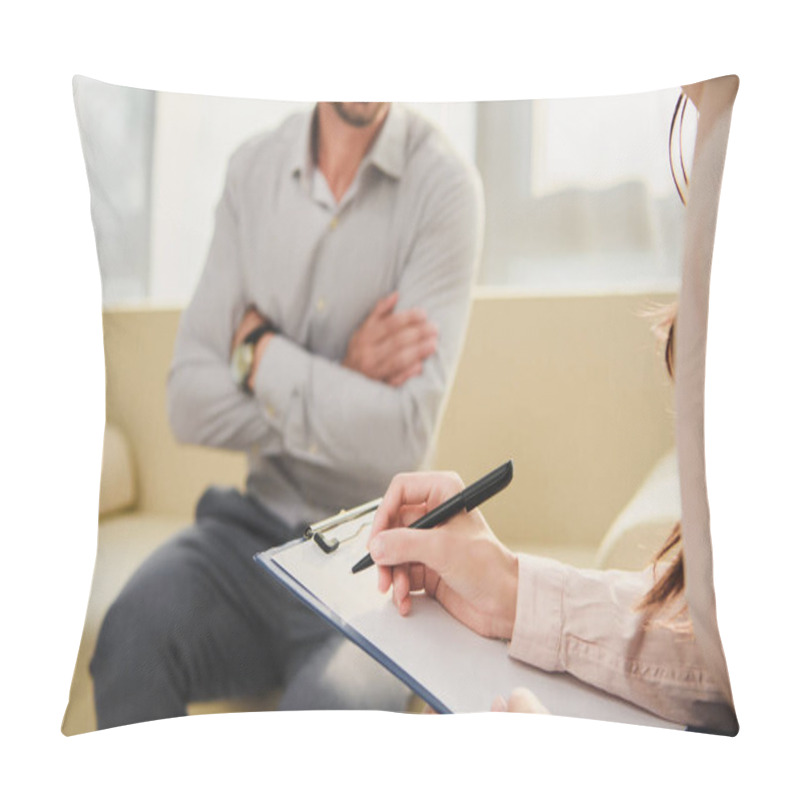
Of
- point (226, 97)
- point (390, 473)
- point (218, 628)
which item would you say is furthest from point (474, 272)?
point (218, 628)

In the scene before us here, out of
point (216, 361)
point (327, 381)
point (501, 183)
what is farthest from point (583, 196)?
point (216, 361)

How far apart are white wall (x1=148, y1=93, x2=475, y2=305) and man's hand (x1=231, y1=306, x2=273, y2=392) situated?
0.07 meters

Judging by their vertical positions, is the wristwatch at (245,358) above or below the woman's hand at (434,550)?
above

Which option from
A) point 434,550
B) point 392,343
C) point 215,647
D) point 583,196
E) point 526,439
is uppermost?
point 583,196

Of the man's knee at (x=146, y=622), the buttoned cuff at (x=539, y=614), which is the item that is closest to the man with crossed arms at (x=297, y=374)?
the man's knee at (x=146, y=622)

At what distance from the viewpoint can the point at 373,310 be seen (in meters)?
1.06

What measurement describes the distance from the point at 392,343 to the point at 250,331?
17cm

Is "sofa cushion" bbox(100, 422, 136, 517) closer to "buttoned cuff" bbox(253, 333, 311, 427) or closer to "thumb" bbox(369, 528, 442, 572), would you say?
"buttoned cuff" bbox(253, 333, 311, 427)

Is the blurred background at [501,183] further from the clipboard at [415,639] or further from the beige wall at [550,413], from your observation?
the clipboard at [415,639]

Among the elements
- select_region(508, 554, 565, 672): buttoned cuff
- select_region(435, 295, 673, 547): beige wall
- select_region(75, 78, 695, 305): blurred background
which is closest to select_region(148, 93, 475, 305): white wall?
select_region(75, 78, 695, 305): blurred background

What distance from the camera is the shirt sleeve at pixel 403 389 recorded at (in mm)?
1048

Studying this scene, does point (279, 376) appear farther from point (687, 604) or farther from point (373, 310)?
point (687, 604)

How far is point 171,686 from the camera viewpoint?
103 centimetres

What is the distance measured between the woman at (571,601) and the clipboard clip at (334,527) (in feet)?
0.06
